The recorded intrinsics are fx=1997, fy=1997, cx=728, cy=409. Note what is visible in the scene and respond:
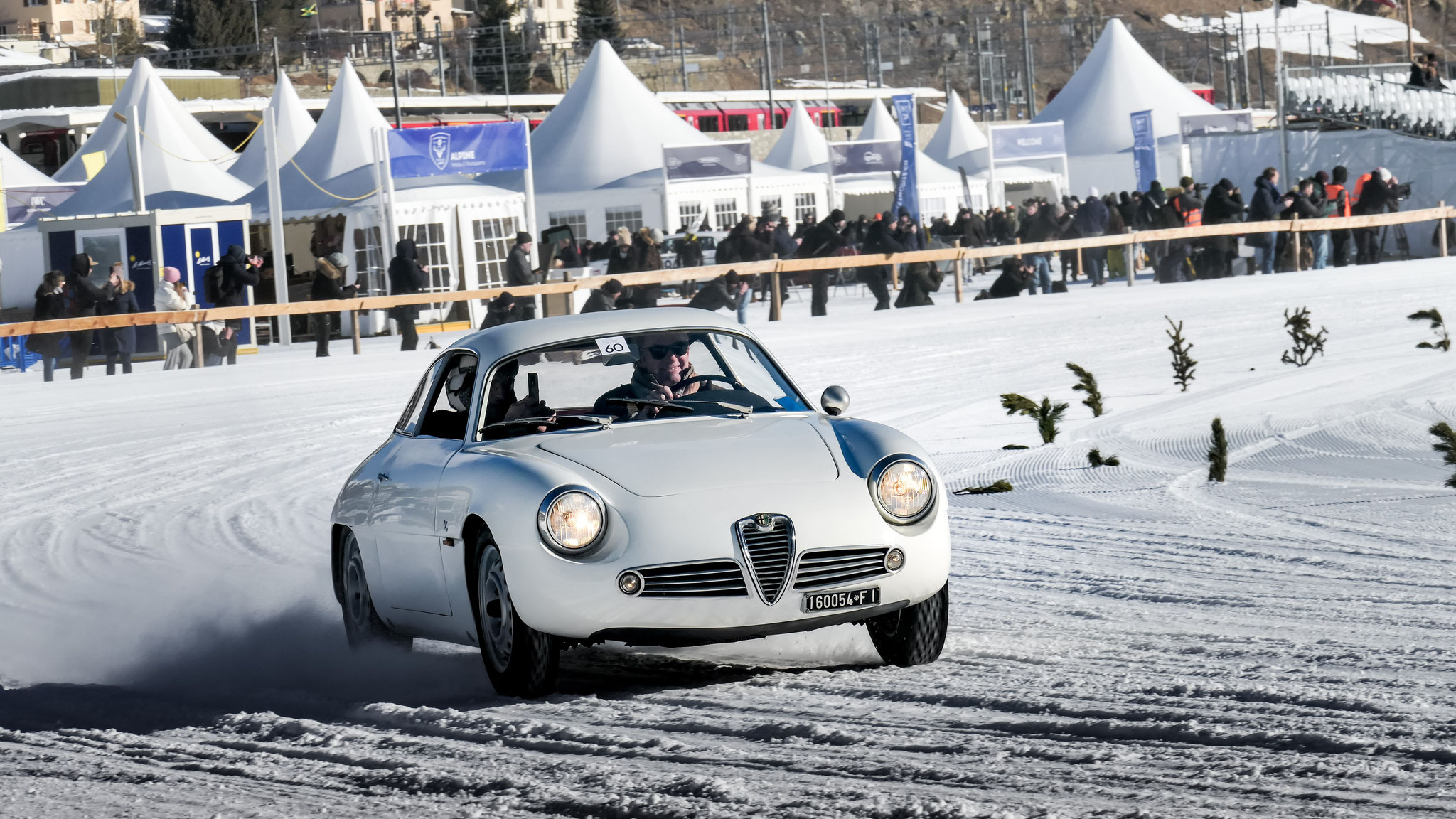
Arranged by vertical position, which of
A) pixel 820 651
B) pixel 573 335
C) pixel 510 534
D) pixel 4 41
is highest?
pixel 4 41

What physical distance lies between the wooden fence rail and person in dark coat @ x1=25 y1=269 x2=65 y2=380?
92mm

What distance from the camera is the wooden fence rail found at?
2172cm

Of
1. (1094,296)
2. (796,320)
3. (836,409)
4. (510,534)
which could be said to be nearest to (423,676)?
(510,534)

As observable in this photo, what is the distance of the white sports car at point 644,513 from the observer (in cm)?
618

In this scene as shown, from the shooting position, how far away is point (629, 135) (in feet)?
125

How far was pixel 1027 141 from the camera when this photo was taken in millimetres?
40938

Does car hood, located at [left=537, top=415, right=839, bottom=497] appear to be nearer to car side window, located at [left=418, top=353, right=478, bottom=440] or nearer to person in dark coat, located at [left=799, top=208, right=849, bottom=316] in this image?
car side window, located at [left=418, top=353, right=478, bottom=440]

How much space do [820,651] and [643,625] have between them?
1.21 m

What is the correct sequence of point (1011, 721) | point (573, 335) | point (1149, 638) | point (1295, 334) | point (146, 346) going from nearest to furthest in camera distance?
1. point (1011, 721)
2. point (1149, 638)
3. point (573, 335)
4. point (1295, 334)
5. point (146, 346)

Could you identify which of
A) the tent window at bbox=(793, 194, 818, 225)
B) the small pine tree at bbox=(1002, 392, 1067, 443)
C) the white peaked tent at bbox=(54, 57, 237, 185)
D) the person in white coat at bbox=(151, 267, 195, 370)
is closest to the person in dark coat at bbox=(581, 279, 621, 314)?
the person in white coat at bbox=(151, 267, 195, 370)

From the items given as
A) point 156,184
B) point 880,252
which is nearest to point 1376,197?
point 880,252

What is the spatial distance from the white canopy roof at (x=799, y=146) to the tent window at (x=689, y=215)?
38.4ft

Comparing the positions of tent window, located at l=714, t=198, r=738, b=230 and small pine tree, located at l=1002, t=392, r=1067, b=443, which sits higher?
tent window, located at l=714, t=198, r=738, b=230

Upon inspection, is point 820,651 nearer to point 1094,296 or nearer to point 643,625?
point 643,625
